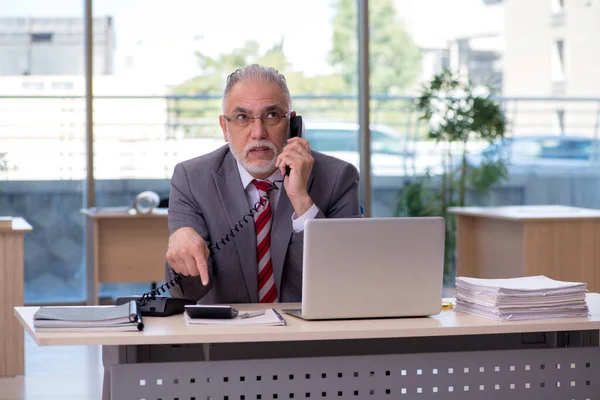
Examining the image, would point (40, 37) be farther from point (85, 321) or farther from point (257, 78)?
point (85, 321)

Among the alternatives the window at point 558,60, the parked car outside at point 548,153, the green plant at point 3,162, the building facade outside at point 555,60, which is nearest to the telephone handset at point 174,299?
the green plant at point 3,162

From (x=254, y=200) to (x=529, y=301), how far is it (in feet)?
3.27

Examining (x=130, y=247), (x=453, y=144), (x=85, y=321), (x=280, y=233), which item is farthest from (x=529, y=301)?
(x=453, y=144)

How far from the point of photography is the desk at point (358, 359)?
2.12 m

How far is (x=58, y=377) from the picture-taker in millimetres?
4855

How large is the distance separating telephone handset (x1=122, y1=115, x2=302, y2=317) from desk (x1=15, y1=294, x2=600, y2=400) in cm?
5

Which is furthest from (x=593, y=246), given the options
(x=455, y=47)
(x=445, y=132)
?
(x=455, y=47)

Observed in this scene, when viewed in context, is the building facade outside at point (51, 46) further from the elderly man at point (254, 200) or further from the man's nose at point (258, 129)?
the man's nose at point (258, 129)

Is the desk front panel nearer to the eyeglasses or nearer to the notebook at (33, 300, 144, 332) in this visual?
the notebook at (33, 300, 144, 332)

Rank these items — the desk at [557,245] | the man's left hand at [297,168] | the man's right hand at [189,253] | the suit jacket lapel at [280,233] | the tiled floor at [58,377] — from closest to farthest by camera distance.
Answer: the man's right hand at [189,253] < the man's left hand at [297,168] < the suit jacket lapel at [280,233] < the tiled floor at [58,377] < the desk at [557,245]

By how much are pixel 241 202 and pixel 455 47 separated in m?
5.27

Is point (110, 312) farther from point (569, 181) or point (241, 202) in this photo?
point (569, 181)

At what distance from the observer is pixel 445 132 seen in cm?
739

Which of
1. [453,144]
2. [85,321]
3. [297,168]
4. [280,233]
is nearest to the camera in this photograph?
[85,321]
